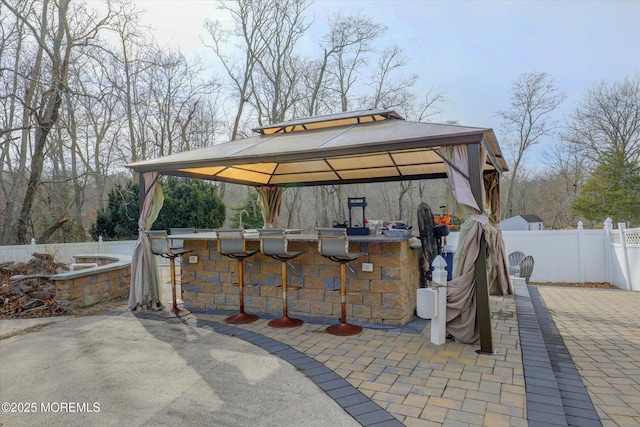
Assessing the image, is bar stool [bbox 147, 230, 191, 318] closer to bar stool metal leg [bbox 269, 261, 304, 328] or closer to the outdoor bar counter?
the outdoor bar counter

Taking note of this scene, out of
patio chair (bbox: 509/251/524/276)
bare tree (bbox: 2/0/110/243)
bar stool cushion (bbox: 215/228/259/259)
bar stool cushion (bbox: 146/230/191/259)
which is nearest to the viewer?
bar stool cushion (bbox: 215/228/259/259)

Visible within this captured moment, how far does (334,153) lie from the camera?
4254 mm

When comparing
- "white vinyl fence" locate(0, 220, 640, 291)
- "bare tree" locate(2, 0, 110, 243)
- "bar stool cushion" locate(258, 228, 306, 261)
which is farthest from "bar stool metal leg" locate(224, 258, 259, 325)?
"bare tree" locate(2, 0, 110, 243)

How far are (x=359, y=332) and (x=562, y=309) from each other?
3467 millimetres

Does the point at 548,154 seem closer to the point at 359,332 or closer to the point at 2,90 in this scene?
the point at 359,332

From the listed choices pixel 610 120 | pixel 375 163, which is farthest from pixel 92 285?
pixel 610 120

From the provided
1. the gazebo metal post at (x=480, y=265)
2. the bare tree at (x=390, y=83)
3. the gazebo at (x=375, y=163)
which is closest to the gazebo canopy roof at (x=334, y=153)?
the gazebo at (x=375, y=163)

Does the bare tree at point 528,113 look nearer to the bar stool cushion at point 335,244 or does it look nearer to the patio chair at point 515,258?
the patio chair at point 515,258

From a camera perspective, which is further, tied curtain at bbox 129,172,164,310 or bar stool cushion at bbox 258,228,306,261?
tied curtain at bbox 129,172,164,310

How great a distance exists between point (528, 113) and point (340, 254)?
709 inches

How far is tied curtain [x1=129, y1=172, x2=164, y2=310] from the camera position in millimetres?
5320

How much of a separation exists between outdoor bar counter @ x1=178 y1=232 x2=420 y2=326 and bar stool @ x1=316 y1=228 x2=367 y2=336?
0.24m

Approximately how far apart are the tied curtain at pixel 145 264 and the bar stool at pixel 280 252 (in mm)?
2001

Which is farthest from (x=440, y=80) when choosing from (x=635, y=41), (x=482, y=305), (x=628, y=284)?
(x=482, y=305)
